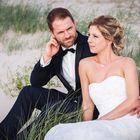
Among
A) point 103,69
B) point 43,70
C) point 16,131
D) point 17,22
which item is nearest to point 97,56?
point 103,69

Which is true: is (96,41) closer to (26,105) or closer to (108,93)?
(108,93)

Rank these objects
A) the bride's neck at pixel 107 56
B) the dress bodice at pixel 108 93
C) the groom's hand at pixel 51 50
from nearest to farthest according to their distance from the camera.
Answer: the dress bodice at pixel 108 93 → the bride's neck at pixel 107 56 → the groom's hand at pixel 51 50

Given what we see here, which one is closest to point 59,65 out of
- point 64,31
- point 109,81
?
point 64,31

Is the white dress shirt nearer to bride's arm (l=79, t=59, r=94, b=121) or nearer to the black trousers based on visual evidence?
the black trousers

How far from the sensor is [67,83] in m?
4.23

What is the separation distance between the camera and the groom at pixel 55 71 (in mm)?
4016

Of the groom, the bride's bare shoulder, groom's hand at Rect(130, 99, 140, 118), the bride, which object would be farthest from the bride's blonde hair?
groom's hand at Rect(130, 99, 140, 118)

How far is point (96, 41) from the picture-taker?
3.86 metres

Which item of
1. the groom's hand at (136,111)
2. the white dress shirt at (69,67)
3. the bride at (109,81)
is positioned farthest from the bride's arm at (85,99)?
the groom's hand at (136,111)

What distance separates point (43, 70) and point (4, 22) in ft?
8.38

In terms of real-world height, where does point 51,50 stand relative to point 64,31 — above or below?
below

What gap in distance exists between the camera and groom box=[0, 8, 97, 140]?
4016 millimetres

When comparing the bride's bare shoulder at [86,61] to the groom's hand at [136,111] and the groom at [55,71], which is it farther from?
the groom's hand at [136,111]

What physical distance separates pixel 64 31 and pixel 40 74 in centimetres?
35
